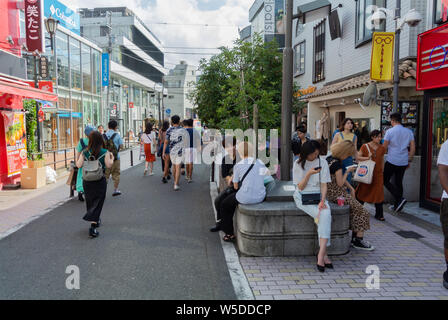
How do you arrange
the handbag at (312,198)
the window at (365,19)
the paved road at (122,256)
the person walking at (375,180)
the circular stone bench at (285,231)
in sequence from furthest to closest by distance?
the window at (365,19), the person walking at (375,180), the circular stone bench at (285,231), the handbag at (312,198), the paved road at (122,256)

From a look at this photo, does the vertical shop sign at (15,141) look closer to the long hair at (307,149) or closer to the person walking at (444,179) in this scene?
the long hair at (307,149)

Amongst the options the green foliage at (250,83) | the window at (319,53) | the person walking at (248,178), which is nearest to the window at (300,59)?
the window at (319,53)

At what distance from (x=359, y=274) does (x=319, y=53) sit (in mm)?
16151

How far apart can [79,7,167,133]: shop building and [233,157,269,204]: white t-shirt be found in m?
27.2

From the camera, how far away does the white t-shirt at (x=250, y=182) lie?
17.8 ft

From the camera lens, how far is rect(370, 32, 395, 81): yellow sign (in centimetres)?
957

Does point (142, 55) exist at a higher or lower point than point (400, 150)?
higher

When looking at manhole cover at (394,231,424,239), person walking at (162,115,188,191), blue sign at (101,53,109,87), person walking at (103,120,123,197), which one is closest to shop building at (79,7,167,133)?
blue sign at (101,53,109,87)

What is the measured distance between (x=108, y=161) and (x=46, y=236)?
1.57 m

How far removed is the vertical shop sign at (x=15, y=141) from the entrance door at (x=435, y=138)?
10.9 metres

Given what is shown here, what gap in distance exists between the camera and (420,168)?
853 cm

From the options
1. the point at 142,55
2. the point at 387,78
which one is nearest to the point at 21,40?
the point at 387,78

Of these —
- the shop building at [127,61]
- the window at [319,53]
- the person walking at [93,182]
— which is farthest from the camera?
the shop building at [127,61]

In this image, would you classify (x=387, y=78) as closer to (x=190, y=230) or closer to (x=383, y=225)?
(x=383, y=225)
